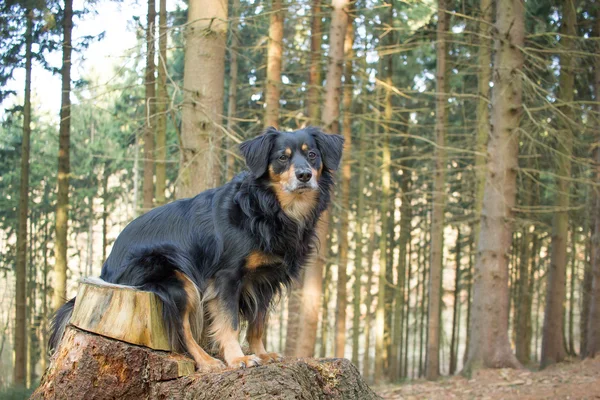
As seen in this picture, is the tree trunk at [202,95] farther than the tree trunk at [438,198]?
No

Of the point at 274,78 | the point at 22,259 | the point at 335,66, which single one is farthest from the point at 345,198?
the point at 22,259

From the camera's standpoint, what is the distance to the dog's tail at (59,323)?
4.89 metres

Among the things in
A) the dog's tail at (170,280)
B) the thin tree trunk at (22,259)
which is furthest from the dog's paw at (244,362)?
the thin tree trunk at (22,259)

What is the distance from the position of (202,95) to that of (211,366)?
480cm

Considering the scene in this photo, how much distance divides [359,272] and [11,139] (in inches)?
473

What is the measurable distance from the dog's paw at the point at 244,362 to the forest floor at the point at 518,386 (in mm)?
6799

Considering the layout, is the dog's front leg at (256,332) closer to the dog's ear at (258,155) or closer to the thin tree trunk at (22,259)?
the dog's ear at (258,155)

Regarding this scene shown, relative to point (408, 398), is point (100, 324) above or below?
above

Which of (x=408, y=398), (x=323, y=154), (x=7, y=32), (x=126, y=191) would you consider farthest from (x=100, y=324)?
(x=126, y=191)

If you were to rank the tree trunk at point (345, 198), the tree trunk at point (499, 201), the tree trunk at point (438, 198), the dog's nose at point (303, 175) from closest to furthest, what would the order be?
the dog's nose at point (303, 175), the tree trunk at point (499, 201), the tree trunk at point (438, 198), the tree trunk at point (345, 198)

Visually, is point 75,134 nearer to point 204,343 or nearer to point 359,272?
point 359,272

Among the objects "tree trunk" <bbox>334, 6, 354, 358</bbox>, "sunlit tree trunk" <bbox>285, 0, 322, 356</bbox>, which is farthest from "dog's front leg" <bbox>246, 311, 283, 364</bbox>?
"tree trunk" <bbox>334, 6, 354, 358</bbox>

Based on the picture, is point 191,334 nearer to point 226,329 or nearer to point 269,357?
point 226,329

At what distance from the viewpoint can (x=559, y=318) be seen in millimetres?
16609
